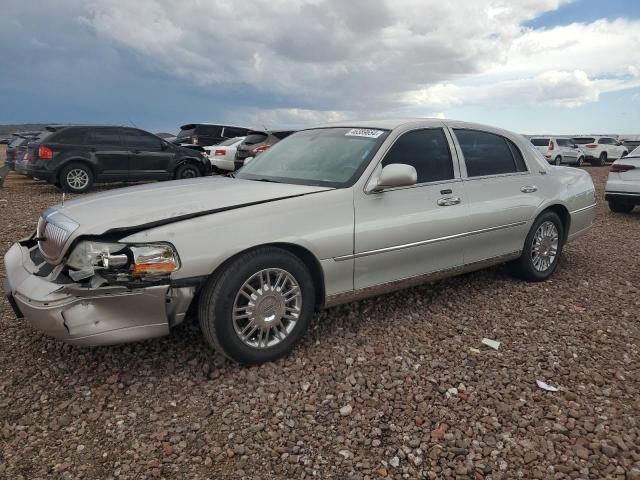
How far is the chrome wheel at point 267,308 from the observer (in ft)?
9.94

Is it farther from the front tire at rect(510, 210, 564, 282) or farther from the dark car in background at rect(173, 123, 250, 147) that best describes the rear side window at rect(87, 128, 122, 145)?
the front tire at rect(510, 210, 564, 282)

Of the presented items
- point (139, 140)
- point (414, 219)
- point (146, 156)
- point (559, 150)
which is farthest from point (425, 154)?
point (559, 150)

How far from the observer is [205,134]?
1767 centimetres

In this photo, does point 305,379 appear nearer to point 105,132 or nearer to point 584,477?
point 584,477

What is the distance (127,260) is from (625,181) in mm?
9088

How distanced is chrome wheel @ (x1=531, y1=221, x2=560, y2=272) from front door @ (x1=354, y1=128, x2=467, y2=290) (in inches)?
47.9

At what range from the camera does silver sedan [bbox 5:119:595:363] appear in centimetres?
274

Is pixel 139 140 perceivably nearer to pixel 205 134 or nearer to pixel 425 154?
pixel 205 134

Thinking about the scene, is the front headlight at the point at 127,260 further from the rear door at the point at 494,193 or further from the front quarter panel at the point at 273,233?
the rear door at the point at 494,193

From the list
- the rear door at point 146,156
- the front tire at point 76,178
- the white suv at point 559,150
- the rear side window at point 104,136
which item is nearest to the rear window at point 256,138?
the rear door at point 146,156

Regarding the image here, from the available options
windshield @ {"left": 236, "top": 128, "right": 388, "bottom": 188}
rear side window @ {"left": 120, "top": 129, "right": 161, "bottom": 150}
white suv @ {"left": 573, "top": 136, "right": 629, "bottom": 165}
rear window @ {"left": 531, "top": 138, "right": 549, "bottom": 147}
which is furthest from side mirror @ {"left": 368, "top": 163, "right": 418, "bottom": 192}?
white suv @ {"left": 573, "top": 136, "right": 629, "bottom": 165}

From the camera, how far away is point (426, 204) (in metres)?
3.81

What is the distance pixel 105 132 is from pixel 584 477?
1185 centimetres

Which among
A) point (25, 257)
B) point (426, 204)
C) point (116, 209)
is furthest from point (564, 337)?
point (25, 257)
